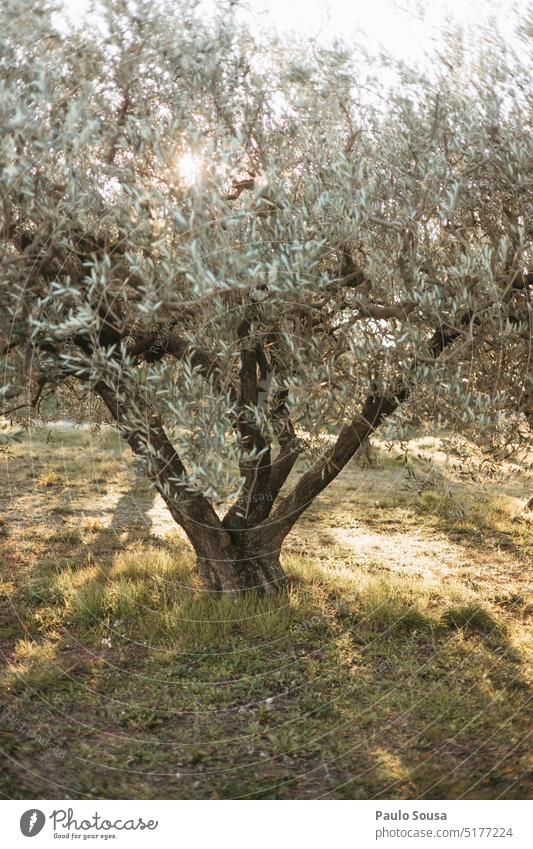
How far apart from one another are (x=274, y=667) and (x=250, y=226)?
5.88 m

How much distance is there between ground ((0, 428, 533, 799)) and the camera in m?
8.80

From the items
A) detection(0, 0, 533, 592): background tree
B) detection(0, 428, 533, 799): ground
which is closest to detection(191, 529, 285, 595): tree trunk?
detection(0, 428, 533, 799): ground

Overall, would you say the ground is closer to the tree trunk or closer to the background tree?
the tree trunk

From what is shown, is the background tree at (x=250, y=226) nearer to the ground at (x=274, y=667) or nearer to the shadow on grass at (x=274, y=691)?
the ground at (x=274, y=667)

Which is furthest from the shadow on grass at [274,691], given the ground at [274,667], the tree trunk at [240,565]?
the tree trunk at [240,565]

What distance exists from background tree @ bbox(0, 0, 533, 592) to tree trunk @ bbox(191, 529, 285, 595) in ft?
6.70

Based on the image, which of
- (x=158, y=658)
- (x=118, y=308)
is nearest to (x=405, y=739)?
(x=158, y=658)

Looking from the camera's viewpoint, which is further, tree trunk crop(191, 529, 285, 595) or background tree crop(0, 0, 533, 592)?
tree trunk crop(191, 529, 285, 595)

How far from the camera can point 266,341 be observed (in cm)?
1131

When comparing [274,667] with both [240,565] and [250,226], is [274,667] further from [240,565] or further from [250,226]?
[250,226]

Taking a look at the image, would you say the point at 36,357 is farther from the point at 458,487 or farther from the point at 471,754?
the point at 458,487

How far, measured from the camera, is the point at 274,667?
1108cm

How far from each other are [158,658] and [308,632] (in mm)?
2249

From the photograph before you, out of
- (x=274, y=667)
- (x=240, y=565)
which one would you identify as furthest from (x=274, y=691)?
(x=240, y=565)
